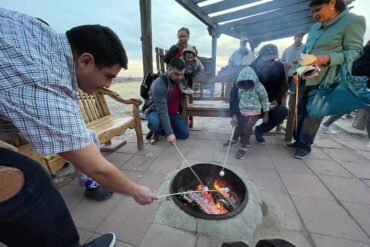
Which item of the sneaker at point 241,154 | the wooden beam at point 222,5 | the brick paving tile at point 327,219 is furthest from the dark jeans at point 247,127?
the wooden beam at point 222,5

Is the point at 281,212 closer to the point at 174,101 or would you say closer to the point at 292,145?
the point at 292,145

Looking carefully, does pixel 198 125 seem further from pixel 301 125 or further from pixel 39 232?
pixel 39 232

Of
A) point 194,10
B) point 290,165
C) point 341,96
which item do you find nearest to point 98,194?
point 290,165

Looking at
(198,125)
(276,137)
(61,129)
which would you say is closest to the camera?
(61,129)

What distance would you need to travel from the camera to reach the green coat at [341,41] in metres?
2.45

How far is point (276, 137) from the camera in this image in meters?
3.92

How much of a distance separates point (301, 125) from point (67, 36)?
326 cm

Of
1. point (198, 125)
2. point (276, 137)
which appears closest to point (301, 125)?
point (276, 137)

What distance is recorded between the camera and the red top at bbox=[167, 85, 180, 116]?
371cm

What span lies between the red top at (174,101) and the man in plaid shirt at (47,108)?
2522 mm

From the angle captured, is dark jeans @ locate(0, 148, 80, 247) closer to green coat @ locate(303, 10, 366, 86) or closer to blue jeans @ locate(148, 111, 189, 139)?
blue jeans @ locate(148, 111, 189, 139)

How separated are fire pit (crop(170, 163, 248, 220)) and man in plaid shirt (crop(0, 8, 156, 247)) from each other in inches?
36.6

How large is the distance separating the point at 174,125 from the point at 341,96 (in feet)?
8.43

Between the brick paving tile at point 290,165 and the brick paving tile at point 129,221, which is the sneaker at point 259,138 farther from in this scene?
the brick paving tile at point 129,221
